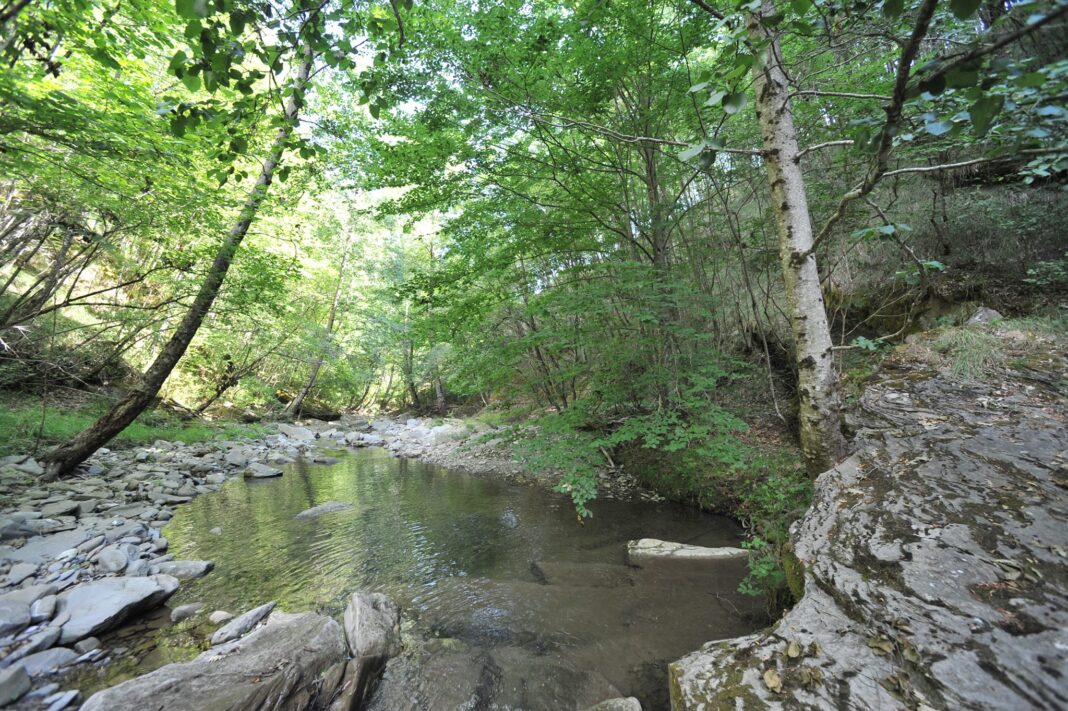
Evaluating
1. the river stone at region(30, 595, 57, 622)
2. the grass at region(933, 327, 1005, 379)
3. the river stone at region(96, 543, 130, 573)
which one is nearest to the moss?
the grass at region(933, 327, 1005, 379)

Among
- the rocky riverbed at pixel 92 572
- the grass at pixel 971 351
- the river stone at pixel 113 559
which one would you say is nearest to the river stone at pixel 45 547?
the rocky riverbed at pixel 92 572

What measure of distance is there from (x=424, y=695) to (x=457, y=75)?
6327mm

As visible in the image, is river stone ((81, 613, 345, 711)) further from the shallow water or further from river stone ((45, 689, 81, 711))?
the shallow water

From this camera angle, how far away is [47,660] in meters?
2.89

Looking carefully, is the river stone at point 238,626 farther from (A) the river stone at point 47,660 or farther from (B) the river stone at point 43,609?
(B) the river stone at point 43,609

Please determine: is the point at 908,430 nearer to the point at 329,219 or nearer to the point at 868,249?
the point at 868,249

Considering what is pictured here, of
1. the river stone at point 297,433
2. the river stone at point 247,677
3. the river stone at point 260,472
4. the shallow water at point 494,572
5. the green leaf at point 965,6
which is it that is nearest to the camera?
the green leaf at point 965,6

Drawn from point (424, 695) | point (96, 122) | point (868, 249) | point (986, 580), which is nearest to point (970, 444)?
point (986, 580)

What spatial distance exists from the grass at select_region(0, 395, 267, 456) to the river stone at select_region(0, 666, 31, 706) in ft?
18.7

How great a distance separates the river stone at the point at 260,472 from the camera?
9.32 metres

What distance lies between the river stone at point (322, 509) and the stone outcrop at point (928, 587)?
21.2ft

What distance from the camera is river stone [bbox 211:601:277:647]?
3.40 metres

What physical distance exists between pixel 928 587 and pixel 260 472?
37.1 feet

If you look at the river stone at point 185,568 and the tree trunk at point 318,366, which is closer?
the river stone at point 185,568
